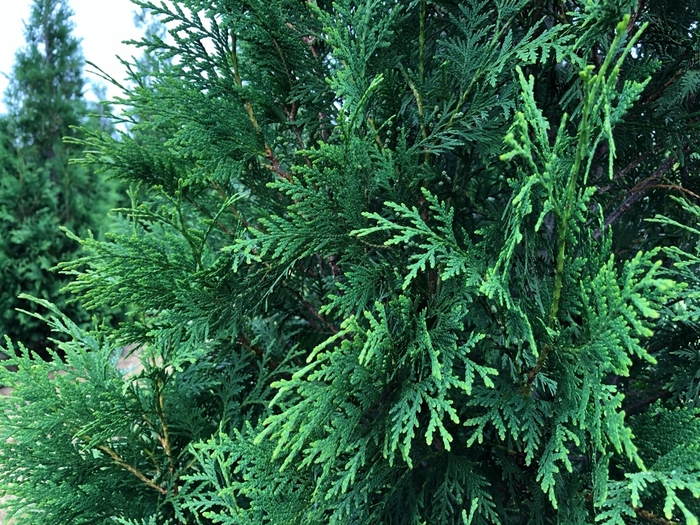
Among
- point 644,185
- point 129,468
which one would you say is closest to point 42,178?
point 129,468

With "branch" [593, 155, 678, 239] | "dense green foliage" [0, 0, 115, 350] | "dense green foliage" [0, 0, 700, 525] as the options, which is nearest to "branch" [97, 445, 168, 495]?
"dense green foliage" [0, 0, 700, 525]

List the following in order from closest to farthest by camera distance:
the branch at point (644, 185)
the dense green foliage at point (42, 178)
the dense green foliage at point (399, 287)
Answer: the dense green foliage at point (399, 287), the branch at point (644, 185), the dense green foliage at point (42, 178)

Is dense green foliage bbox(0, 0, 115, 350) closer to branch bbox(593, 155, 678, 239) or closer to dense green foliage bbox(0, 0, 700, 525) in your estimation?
dense green foliage bbox(0, 0, 700, 525)

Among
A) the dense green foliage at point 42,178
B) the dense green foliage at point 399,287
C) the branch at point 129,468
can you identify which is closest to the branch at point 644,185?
the dense green foliage at point 399,287

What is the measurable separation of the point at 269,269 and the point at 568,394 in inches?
42.4

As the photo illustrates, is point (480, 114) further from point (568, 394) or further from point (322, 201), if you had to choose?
point (568, 394)

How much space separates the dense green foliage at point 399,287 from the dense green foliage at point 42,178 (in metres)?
7.48

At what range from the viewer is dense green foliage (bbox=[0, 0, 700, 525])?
143 cm

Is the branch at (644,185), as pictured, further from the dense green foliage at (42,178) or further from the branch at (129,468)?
the dense green foliage at (42,178)

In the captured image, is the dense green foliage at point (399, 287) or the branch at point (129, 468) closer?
the dense green foliage at point (399, 287)

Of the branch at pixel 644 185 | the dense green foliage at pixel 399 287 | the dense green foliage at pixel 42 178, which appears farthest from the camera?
the dense green foliage at pixel 42 178

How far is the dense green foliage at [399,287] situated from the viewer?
1430mm

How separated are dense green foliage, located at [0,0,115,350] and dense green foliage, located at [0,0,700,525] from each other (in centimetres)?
748

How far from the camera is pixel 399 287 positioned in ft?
5.67
